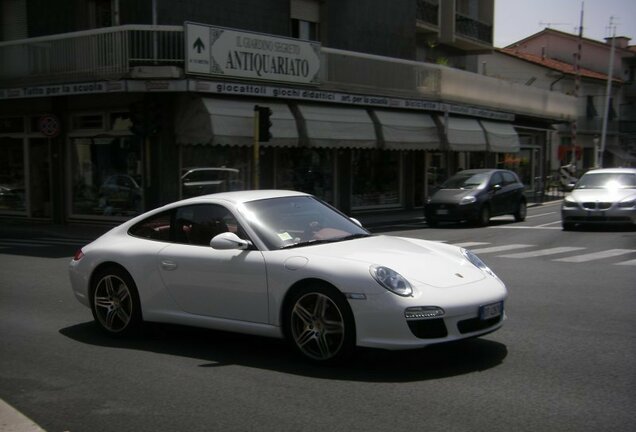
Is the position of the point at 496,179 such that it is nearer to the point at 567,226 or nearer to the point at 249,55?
the point at 567,226

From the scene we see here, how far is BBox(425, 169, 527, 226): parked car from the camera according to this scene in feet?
66.4

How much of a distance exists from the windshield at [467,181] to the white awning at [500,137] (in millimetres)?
8892

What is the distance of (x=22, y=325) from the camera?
759 centimetres

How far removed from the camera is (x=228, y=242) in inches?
236

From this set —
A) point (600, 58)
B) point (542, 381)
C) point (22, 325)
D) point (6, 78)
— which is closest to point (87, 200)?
point (6, 78)

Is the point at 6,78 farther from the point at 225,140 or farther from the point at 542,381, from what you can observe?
the point at 542,381

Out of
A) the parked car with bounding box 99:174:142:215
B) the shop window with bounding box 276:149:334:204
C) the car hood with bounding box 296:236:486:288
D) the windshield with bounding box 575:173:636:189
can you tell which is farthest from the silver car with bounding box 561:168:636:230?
the car hood with bounding box 296:236:486:288

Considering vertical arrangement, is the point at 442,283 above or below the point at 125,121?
below

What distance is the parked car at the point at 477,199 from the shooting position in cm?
2025

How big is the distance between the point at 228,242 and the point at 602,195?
14.7 m

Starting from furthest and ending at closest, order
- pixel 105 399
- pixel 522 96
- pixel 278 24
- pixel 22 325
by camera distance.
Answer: pixel 522 96 < pixel 278 24 < pixel 22 325 < pixel 105 399

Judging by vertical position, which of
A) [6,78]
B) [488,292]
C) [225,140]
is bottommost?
[488,292]

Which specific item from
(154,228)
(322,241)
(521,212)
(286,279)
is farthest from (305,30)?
(286,279)

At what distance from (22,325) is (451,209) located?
14.6 metres
